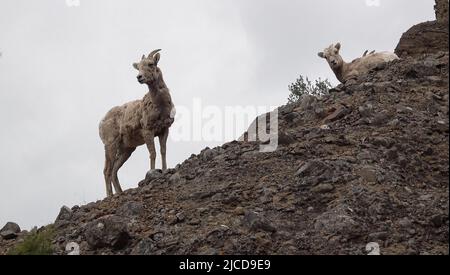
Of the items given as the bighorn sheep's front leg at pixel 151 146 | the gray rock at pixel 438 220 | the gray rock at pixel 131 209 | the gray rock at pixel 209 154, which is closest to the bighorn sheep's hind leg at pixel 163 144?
the bighorn sheep's front leg at pixel 151 146

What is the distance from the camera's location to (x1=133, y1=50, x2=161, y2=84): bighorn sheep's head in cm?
1718

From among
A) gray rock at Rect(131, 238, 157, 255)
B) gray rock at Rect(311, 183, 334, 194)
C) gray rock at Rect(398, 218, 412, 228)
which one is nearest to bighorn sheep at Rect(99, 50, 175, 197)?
gray rock at Rect(131, 238, 157, 255)

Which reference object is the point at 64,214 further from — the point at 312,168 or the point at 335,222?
the point at 335,222

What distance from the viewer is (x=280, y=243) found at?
394 inches

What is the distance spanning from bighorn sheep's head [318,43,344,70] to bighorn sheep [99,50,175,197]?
19.9 ft

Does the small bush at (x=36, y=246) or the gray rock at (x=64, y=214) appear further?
the gray rock at (x=64, y=214)

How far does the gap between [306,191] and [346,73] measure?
9913 millimetres

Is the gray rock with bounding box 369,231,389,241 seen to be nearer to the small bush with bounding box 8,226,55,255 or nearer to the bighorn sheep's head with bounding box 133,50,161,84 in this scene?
the small bush with bounding box 8,226,55,255

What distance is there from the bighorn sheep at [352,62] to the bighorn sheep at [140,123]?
482 centimetres

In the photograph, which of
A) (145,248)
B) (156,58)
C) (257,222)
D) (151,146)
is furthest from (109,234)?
(156,58)

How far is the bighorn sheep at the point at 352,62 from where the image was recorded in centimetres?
1881

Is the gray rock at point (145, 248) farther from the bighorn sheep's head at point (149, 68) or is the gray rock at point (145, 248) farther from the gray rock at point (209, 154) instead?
the bighorn sheep's head at point (149, 68)

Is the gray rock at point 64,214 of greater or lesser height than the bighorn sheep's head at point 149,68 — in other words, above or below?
below
